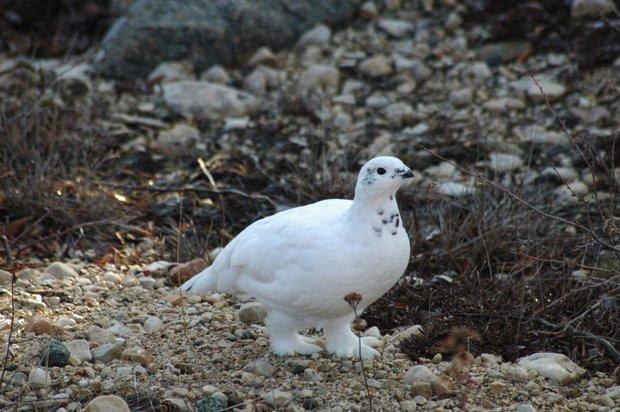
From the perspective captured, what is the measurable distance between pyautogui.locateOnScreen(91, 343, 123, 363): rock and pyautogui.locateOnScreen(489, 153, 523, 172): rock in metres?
3.01

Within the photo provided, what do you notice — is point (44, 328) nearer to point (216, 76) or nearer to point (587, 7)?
point (216, 76)

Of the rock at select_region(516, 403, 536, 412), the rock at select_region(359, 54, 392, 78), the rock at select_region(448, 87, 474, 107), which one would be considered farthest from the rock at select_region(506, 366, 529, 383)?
the rock at select_region(359, 54, 392, 78)

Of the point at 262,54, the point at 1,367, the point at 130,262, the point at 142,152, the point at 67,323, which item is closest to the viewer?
the point at 1,367

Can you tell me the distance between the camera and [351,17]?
9320mm

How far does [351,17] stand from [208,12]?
1404 millimetres

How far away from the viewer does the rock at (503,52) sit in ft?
27.4

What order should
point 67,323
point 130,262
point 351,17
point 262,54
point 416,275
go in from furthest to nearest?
1. point 351,17
2. point 262,54
3. point 130,262
4. point 416,275
5. point 67,323

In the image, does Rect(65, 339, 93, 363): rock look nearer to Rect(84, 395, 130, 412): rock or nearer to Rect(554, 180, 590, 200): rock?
Rect(84, 395, 130, 412): rock

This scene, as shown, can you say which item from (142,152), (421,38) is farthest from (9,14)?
(421,38)

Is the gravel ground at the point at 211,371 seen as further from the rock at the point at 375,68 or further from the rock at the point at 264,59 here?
the rock at the point at 264,59

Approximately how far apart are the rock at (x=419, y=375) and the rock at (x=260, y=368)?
553 mm

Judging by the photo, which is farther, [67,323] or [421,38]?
[421,38]

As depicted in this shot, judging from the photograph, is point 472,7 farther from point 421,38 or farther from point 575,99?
point 575,99

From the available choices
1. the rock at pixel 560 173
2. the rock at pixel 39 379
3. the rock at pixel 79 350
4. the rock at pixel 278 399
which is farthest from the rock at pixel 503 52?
the rock at pixel 39 379
